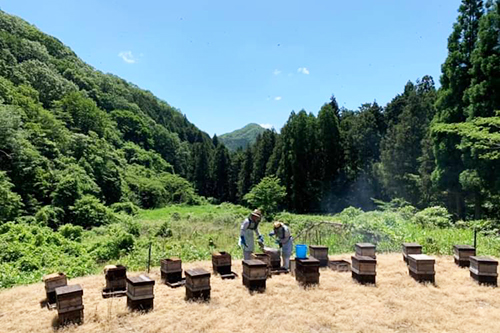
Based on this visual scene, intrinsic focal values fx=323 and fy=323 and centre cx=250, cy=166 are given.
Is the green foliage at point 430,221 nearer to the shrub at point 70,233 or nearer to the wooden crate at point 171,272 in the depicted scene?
the wooden crate at point 171,272

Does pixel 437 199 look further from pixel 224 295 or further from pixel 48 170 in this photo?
pixel 48 170

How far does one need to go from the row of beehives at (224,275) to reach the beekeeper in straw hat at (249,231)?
306 mm

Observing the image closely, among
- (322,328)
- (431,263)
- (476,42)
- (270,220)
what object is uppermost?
(476,42)

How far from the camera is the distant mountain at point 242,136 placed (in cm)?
15176

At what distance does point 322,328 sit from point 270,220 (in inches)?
982

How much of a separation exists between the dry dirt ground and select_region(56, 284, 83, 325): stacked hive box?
0.47 ft

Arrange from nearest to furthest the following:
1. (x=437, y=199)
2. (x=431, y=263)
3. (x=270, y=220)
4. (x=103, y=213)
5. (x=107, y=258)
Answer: (x=431, y=263) → (x=107, y=258) → (x=437, y=199) → (x=103, y=213) → (x=270, y=220)

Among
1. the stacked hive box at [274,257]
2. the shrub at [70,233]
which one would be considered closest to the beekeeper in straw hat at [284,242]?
the stacked hive box at [274,257]

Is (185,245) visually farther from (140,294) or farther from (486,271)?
(486,271)

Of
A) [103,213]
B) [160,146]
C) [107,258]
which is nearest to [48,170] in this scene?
[103,213]

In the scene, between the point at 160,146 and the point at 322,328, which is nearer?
the point at 322,328

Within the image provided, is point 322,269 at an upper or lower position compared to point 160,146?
lower

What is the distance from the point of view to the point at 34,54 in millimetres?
46344

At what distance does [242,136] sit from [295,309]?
167 meters
